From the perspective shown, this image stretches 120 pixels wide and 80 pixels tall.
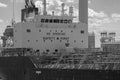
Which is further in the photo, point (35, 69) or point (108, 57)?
point (35, 69)

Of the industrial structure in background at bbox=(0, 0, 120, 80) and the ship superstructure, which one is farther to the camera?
the ship superstructure

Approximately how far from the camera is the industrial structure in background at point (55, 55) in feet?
77.5

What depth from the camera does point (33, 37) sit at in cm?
3241

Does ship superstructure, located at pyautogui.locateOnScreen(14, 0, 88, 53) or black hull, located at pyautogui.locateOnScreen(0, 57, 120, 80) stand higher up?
ship superstructure, located at pyautogui.locateOnScreen(14, 0, 88, 53)

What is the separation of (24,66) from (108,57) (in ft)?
32.0

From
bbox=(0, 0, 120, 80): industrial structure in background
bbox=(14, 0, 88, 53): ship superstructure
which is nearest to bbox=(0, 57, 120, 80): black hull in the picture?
bbox=(0, 0, 120, 80): industrial structure in background

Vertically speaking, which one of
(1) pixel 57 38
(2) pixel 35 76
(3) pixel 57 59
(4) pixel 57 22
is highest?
(4) pixel 57 22

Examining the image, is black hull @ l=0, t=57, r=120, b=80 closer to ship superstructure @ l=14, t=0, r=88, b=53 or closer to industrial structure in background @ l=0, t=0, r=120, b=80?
industrial structure in background @ l=0, t=0, r=120, b=80

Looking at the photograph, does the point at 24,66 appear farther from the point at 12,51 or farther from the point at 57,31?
the point at 57,31

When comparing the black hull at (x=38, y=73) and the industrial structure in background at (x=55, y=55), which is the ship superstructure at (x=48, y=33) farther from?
the black hull at (x=38, y=73)

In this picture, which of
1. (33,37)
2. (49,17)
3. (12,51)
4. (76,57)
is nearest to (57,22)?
(49,17)

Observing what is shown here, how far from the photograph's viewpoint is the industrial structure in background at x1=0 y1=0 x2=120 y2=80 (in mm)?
23625

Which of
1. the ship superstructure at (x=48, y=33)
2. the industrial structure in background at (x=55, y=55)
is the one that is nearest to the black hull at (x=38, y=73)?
the industrial structure in background at (x=55, y=55)

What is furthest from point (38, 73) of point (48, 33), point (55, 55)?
point (48, 33)
